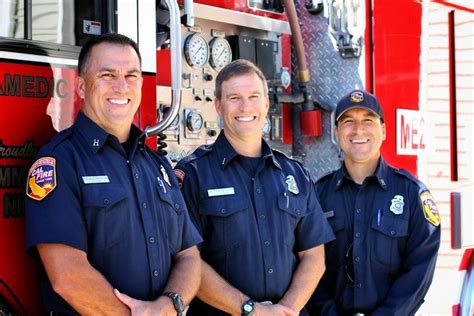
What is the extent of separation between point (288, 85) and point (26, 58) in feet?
6.99

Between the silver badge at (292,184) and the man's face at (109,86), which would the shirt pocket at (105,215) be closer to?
the man's face at (109,86)

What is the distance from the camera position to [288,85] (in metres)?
4.89

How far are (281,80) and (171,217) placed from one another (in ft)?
6.27

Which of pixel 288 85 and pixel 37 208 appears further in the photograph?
pixel 288 85

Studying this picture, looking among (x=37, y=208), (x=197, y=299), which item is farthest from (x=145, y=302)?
(x=197, y=299)

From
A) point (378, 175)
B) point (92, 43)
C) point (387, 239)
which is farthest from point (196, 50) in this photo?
point (92, 43)

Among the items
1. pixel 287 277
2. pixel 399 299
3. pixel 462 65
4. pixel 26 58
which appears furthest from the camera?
pixel 462 65

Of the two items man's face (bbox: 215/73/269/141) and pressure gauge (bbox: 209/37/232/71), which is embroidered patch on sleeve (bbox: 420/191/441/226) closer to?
man's face (bbox: 215/73/269/141)

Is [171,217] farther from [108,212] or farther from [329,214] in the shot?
[329,214]

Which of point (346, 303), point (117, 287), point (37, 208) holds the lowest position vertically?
point (346, 303)

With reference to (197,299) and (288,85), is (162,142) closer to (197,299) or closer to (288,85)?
(197,299)

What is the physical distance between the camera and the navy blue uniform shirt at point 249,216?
3.47 metres

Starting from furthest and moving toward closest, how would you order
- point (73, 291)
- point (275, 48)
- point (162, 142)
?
point (275, 48) < point (162, 142) < point (73, 291)

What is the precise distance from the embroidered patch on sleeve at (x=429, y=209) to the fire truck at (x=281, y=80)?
1029 millimetres
